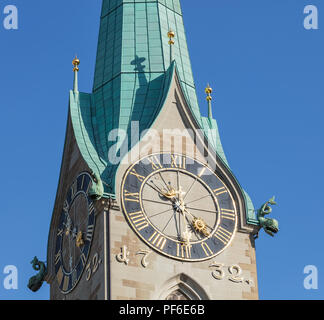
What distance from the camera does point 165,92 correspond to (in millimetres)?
41312

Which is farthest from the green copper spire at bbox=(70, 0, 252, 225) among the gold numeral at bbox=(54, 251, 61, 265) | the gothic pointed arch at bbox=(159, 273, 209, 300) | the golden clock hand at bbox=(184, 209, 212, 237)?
the gothic pointed arch at bbox=(159, 273, 209, 300)

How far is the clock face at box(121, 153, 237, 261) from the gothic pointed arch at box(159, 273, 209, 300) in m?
0.47

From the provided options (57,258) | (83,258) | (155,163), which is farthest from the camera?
(57,258)

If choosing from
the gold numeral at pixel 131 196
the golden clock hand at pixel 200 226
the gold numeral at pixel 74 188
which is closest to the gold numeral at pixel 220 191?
the golden clock hand at pixel 200 226

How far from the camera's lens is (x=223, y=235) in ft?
130

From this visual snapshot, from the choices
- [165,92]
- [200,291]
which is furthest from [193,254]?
[165,92]

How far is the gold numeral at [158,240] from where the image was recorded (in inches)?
1523

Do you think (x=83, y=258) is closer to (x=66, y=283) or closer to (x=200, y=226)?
(x=66, y=283)

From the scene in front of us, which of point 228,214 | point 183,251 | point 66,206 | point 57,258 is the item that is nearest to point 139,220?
point 183,251

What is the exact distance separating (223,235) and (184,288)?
1.69 meters

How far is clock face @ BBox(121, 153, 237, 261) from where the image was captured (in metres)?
38.8

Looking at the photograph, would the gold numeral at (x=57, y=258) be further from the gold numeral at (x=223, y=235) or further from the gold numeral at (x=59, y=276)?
the gold numeral at (x=223, y=235)

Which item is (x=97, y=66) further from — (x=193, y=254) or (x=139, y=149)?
(x=193, y=254)

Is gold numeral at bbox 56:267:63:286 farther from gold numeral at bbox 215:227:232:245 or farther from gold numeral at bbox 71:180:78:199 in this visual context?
gold numeral at bbox 215:227:232:245
